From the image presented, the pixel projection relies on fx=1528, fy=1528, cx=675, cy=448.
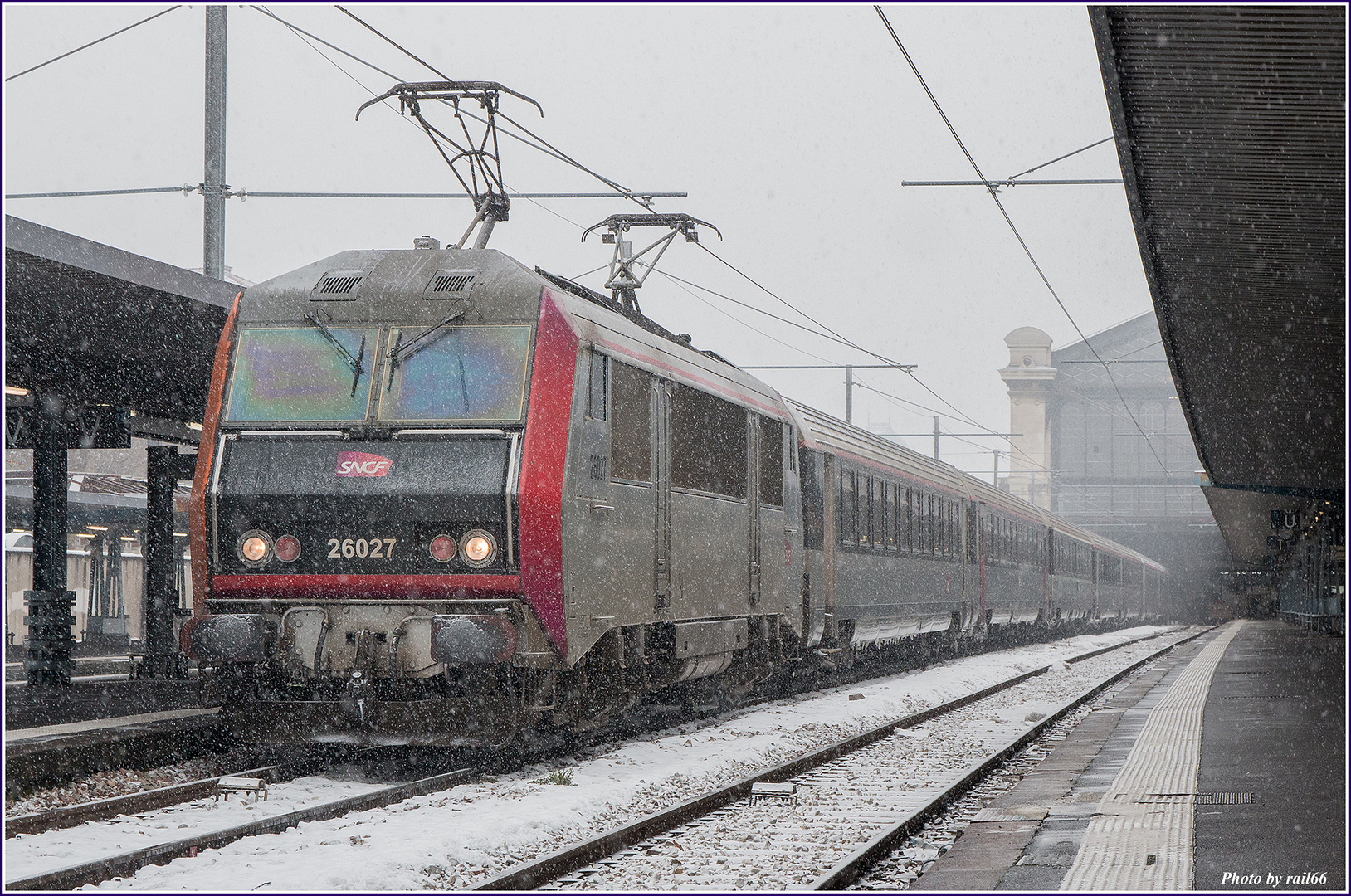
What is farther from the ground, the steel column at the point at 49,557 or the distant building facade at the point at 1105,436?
the distant building facade at the point at 1105,436

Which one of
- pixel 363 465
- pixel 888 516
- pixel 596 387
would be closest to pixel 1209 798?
pixel 596 387

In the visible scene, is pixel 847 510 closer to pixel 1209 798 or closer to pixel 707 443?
pixel 707 443

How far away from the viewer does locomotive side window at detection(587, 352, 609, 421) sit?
993cm

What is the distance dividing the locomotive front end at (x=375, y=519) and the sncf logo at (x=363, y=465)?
0.04ft

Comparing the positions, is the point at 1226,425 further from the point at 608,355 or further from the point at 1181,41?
the point at 1181,41

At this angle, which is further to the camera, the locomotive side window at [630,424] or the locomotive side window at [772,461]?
the locomotive side window at [772,461]

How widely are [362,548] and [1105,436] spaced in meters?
69.0

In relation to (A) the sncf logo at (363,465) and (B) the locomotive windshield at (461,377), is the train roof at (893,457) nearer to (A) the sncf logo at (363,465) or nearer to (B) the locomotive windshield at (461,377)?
(B) the locomotive windshield at (461,377)

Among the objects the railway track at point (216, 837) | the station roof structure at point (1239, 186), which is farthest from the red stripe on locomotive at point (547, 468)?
the station roof structure at point (1239, 186)

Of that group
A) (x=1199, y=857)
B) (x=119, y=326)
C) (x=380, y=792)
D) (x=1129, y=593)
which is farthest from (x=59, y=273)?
(x=1129, y=593)

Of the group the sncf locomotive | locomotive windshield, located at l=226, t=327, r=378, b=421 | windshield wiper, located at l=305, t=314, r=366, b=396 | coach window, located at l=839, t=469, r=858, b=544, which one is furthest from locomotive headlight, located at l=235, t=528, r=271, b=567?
coach window, located at l=839, t=469, r=858, b=544

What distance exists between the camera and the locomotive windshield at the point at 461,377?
9.48m

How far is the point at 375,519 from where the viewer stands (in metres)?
9.34

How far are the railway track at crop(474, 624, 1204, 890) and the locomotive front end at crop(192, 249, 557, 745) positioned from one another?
1.65 meters
